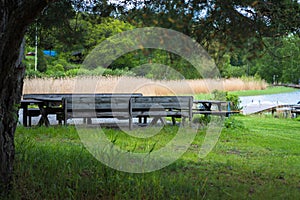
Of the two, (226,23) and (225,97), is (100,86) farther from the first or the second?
(226,23)

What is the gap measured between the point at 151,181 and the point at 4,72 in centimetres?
180

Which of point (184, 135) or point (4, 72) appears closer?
point (4, 72)

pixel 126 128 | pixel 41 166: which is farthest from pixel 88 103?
pixel 41 166

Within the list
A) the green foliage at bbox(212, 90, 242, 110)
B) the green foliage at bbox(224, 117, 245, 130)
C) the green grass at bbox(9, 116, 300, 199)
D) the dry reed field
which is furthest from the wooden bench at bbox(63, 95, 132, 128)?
the dry reed field

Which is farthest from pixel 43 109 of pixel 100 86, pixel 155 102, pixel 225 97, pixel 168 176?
pixel 100 86

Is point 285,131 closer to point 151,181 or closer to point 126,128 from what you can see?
point 126,128

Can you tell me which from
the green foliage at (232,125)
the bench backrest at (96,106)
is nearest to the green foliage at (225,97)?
the green foliage at (232,125)

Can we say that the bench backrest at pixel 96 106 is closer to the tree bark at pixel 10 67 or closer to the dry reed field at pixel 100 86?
the tree bark at pixel 10 67

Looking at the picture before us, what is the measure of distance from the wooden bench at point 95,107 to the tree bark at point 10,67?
4922mm

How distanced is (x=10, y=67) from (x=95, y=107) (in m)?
5.47

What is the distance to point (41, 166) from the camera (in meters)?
4.88

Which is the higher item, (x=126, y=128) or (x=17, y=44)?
(x=17, y=44)

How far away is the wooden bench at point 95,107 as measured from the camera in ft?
31.4

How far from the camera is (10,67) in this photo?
4.14 m
